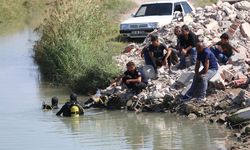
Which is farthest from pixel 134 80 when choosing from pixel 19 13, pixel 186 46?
pixel 19 13

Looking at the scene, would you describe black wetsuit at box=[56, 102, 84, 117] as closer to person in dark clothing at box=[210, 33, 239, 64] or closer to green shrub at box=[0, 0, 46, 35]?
person in dark clothing at box=[210, 33, 239, 64]

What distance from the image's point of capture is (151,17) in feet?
89.8

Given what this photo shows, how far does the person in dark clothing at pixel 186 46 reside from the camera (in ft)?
61.3

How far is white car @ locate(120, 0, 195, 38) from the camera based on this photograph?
26422 millimetres

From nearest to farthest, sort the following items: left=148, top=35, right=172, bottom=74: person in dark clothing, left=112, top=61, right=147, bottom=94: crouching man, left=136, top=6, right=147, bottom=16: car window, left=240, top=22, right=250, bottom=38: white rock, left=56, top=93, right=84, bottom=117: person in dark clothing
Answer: left=56, top=93, right=84, bottom=117: person in dark clothing → left=112, top=61, right=147, bottom=94: crouching man → left=148, top=35, right=172, bottom=74: person in dark clothing → left=240, top=22, right=250, bottom=38: white rock → left=136, top=6, right=147, bottom=16: car window

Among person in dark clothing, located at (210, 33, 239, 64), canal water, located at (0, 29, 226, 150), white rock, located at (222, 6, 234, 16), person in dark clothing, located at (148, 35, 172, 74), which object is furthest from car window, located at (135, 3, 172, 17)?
person in dark clothing, located at (210, 33, 239, 64)

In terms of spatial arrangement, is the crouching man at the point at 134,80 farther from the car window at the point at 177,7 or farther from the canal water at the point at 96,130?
the car window at the point at 177,7

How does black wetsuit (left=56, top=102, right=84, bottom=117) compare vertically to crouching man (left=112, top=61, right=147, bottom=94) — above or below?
below

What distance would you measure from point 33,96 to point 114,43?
23.6 feet

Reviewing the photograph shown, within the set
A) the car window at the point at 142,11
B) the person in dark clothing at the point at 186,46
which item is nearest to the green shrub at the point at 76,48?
the person in dark clothing at the point at 186,46

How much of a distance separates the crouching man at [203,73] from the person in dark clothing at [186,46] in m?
1.99

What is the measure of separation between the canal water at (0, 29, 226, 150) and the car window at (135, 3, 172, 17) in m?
8.38

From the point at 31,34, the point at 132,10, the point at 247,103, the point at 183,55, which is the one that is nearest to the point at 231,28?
the point at 183,55

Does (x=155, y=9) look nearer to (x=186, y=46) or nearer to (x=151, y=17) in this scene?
(x=151, y=17)
